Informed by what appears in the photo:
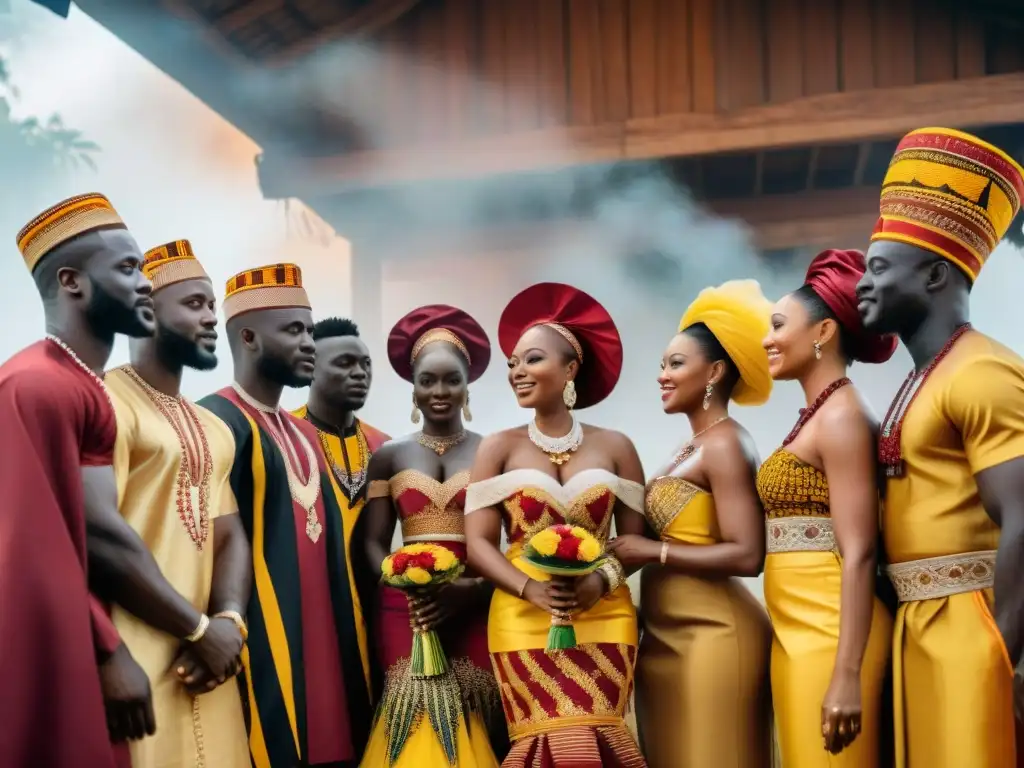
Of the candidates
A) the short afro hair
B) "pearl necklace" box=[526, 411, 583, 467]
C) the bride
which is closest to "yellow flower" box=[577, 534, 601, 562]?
Result: the bride

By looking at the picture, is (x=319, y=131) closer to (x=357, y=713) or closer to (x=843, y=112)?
(x=843, y=112)

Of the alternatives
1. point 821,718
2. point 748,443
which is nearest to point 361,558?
point 748,443

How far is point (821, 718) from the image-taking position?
3.56 m

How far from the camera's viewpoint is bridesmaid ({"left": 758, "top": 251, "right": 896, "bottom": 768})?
3527 mm

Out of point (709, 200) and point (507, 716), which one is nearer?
point (507, 716)

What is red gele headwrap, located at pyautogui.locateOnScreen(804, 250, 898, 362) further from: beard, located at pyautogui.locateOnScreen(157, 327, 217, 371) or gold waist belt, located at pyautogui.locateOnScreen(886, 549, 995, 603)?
beard, located at pyautogui.locateOnScreen(157, 327, 217, 371)

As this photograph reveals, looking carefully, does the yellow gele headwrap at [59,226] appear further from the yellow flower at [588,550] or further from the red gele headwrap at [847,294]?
the red gele headwrap at [847,294]

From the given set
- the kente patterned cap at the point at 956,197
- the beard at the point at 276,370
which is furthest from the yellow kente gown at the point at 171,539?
the kente patterned cap at the point at 956,197

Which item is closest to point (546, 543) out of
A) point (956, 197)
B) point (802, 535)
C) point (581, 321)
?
point (802, 535)

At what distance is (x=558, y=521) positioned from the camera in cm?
395

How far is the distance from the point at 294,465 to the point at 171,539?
704 millimetres

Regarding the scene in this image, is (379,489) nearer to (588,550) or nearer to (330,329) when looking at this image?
(330,329)

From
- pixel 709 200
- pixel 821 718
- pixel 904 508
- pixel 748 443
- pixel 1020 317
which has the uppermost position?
pixel 709 200

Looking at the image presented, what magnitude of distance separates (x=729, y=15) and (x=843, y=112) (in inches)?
26.7
